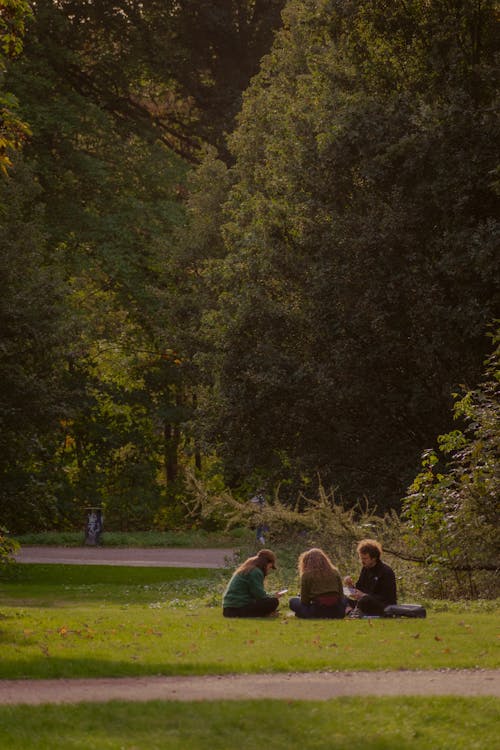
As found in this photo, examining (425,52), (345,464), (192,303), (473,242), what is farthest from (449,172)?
(192,303)

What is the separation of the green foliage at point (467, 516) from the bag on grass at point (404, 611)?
2973 millimetres

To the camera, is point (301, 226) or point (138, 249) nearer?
point (301, 226)

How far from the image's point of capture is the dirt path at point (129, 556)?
27547 millimetres

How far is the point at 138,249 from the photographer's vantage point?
124 feet

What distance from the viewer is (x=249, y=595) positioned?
14914 millimetres

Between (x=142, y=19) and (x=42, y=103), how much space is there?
431 cm

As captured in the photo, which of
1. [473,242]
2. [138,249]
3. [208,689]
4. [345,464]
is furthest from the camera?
[138,249]

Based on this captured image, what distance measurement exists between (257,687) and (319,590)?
517 cm

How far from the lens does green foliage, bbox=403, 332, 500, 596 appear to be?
1758 cm

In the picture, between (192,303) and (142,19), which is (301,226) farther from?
(142,19)

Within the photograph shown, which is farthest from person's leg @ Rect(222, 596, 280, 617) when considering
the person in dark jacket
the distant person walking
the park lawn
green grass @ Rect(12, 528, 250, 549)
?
green grass @ Rect(12, 528, 250, 549)

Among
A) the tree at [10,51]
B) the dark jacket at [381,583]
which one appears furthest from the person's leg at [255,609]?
the tree at [10,51]

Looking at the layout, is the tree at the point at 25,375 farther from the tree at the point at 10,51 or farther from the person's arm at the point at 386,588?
the person's arm at the point at 386,588

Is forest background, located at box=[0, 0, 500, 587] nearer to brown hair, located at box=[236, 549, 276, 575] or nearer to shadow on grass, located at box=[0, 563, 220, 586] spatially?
shadow on grass, located at box=[0, 563, 220, 586]
